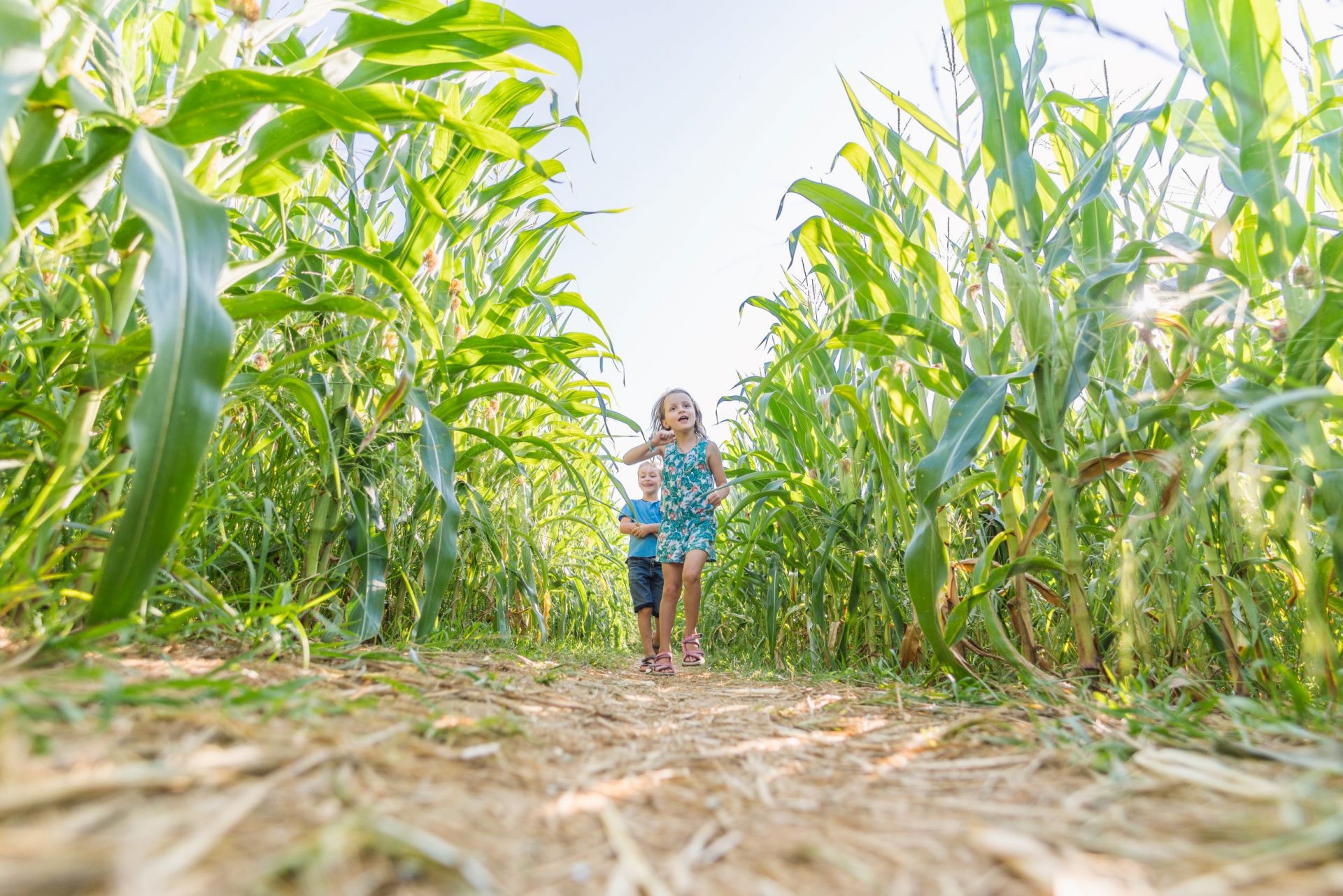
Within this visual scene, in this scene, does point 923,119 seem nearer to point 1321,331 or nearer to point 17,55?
point 1321,331

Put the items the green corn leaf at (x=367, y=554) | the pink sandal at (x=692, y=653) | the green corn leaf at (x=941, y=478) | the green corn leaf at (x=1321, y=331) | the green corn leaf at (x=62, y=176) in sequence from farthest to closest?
the pink sandal at (x=692, y=653) → the green corn leaf at (x=367, y=554) → the green corn leaf at (x=941, y=478) → the green corn leaf at (x=1321, y=331) → the green corn leaf at (x=62, y=176)

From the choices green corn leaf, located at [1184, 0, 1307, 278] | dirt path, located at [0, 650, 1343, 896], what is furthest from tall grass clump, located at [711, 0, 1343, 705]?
dirt path, located at [0, 650, 1343, 896]

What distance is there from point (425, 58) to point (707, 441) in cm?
210

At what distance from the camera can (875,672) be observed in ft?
5.81

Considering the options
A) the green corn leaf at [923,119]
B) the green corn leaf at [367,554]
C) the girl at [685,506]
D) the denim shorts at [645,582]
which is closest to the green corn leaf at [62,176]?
the green corn leaf at [367,554]

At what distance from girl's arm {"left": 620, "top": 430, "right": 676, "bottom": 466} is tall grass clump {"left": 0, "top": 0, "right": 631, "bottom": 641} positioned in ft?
3.05

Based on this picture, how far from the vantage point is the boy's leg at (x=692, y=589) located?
9.14ft

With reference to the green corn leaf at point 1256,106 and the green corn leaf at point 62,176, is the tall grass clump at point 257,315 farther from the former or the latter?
the green corn leaf at point 1256,106

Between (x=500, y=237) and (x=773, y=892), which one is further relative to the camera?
(x=500, y=237)

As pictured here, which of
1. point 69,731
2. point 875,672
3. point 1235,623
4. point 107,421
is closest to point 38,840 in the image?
point 69,731

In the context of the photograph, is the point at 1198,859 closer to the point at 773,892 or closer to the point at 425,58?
the point at 773,892

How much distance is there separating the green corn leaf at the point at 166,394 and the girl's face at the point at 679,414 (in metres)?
2.55

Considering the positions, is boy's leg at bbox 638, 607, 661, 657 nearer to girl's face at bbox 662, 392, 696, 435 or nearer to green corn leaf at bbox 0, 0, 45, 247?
girl's face at bbox 662, 392, 696, 435

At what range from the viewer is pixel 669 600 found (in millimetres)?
2867
